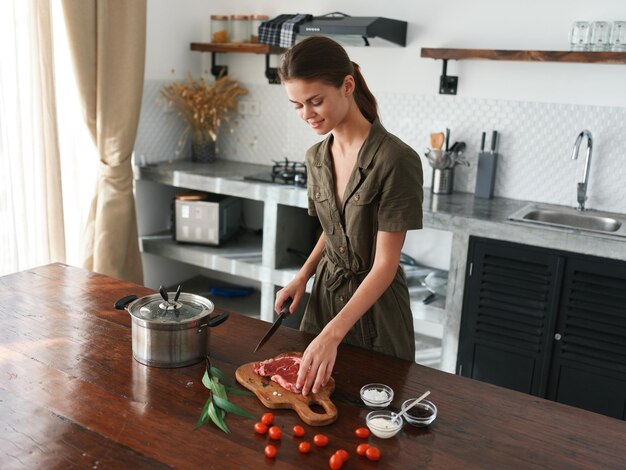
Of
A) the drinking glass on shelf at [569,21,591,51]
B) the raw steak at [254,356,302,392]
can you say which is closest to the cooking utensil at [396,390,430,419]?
the raw steak at [254,356,302,392]

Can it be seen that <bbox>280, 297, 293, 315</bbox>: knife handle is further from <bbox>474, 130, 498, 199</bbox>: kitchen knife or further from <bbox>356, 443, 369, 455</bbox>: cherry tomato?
<bbox>474, 130, 498, 199</bbox>: kitchen knife

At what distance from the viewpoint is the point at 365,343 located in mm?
2166

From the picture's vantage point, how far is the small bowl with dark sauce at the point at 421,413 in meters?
1.58

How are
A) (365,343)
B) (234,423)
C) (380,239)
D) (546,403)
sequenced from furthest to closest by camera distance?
(365,343), (380,239), (546,403), (234,423)

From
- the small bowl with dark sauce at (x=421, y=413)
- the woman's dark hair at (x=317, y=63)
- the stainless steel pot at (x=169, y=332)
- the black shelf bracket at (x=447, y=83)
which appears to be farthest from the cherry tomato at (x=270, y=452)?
the black shelf bracket at (x=447, y=83)

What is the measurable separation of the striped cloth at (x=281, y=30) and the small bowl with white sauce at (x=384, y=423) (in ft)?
9.01

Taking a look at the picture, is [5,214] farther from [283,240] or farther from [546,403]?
[546,403]

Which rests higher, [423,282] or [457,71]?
[457,71]

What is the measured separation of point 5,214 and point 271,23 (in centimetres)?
184

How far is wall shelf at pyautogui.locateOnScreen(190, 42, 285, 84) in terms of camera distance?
4.13 m

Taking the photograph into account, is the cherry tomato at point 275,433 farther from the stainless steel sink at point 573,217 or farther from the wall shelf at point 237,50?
the wall shelf at point 237,50

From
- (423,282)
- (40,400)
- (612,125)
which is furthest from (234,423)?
(612,125)

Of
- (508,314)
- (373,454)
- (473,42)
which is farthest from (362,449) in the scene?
(473,42)

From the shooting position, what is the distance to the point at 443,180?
12.3 feet
